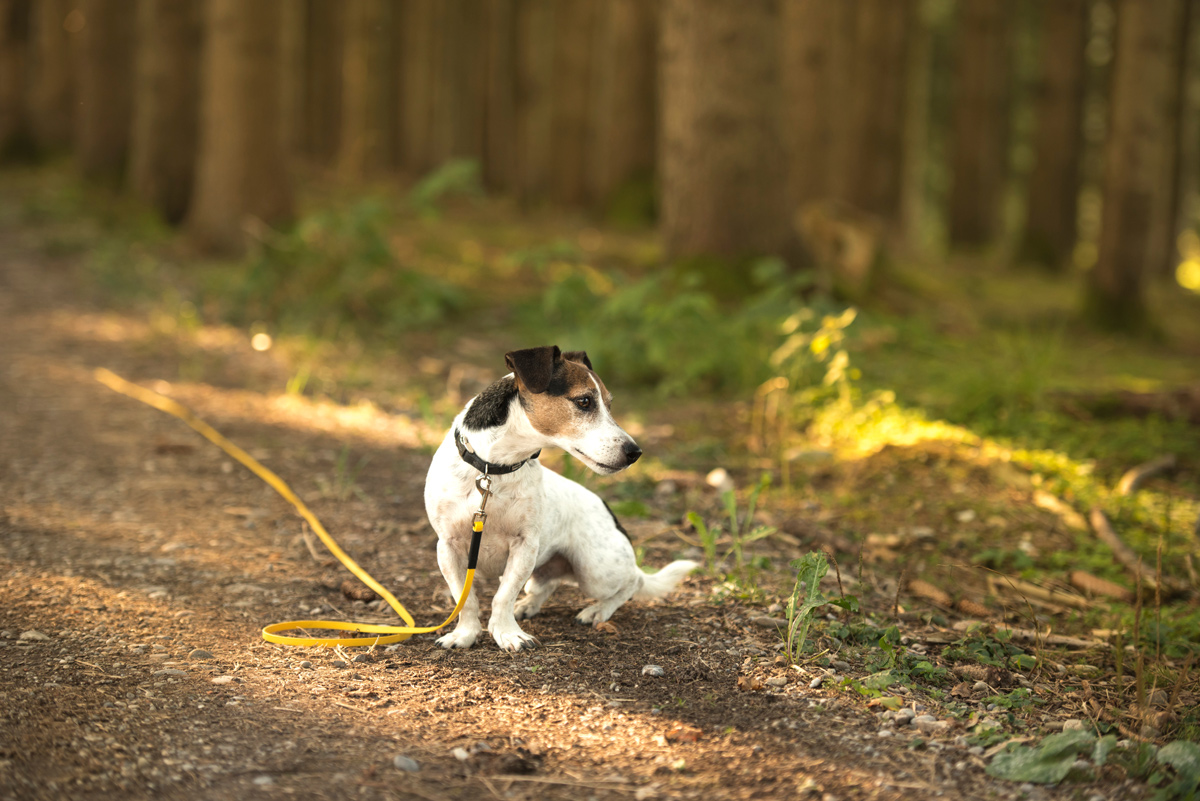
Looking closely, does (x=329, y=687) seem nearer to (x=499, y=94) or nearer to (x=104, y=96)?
(x=104, y=96)

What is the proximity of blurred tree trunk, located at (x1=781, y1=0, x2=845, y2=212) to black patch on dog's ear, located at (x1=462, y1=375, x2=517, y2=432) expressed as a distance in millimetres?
12415

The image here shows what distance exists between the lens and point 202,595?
14.7 feet

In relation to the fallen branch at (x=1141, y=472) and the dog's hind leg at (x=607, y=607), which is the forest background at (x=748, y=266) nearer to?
the fallen branch at (x=1141, y=472)

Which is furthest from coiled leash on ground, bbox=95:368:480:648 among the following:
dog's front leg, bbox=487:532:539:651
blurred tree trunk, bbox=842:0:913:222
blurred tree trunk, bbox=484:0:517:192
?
blurred tree trunk, bbox=484:0:517:192

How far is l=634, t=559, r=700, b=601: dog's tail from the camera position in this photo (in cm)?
441

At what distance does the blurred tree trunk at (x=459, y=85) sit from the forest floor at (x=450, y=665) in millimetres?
23085

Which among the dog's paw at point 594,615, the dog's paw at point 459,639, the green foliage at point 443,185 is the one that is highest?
the green foliage at point 443,185

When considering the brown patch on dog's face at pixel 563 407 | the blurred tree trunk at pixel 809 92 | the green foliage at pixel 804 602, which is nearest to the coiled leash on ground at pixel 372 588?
the brown patch on dog's face at pixel 563 407

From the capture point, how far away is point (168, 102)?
14.4 meters

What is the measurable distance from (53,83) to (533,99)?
10.4 m

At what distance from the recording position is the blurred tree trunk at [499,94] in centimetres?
2612

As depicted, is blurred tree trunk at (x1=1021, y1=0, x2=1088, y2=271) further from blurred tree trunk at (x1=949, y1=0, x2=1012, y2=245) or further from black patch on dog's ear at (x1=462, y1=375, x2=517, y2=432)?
black patch on dog's ear at (x1=462, y1=375, x2=517, y2=432)

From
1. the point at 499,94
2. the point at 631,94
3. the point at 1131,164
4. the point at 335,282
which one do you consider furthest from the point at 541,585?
the point at 499,94

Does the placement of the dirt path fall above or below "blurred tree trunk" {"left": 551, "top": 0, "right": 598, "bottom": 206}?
below
